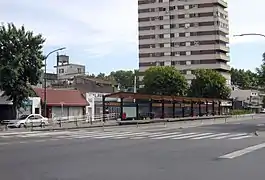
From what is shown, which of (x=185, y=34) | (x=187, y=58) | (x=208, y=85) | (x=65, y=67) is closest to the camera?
(x=208, y=85)

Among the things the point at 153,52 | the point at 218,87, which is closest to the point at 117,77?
the point at 153,52

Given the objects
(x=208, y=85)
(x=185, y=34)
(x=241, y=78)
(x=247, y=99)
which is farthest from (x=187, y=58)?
(x=241, y=78)

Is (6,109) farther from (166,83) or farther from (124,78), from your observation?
(124,78)

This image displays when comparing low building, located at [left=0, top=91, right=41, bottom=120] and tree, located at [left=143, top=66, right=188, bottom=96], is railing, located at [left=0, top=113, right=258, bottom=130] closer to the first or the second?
low building, located at [left=0, top=91, right=41, bottom=120]

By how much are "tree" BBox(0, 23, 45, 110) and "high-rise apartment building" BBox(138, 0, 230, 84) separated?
8009 cm

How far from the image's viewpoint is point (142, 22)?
5212 inches

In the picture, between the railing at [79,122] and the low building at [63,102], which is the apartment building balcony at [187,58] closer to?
the railing at [79,122]

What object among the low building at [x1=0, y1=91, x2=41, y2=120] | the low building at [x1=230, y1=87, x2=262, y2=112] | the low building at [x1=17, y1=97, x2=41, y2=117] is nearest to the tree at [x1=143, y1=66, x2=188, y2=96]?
the low building at [x1=230, y1=87, x2=262, y2=112]

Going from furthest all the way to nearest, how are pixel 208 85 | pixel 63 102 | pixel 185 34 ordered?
pixel 185 34 → pixel 208 85 → pixel 63 102

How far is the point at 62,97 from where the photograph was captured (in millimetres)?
61938

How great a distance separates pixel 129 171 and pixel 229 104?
9070cm

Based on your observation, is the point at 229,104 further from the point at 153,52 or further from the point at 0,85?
the point at 0,85

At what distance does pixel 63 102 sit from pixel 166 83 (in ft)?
130

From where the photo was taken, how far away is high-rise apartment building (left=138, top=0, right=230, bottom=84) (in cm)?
12581
